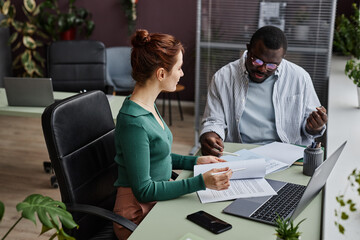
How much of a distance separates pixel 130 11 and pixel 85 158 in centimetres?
407

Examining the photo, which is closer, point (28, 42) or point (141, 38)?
point (141, 38)

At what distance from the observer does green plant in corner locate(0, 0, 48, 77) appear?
5.38 meters

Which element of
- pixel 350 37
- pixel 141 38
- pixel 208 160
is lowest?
pixel 208 160

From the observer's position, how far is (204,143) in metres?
1.98

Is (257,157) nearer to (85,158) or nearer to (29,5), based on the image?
(85,158)

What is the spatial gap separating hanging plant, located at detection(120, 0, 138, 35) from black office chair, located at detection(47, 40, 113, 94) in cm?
178

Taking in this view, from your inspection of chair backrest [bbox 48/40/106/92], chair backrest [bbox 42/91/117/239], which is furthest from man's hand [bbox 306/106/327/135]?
chair backrest [bbox 48/40/106/92]

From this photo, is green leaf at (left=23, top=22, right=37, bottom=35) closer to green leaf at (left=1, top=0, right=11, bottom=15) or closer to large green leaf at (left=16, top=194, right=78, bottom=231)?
green leaf at (left=1, top=0, right=11, bottom=15)

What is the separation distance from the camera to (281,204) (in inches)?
58.8

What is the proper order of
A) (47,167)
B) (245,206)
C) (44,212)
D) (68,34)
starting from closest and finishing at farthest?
(44,212) → (245,206) → (47,167) → (68,34)

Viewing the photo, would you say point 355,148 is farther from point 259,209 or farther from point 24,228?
point 24,228

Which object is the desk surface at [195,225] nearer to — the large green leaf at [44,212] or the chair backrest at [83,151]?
the large green leaf at [44,212]

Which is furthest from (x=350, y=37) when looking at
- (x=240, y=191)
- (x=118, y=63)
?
(x=240, y=191)

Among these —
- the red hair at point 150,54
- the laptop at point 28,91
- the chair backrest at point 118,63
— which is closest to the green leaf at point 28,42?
the chair backrest at point 118,63
